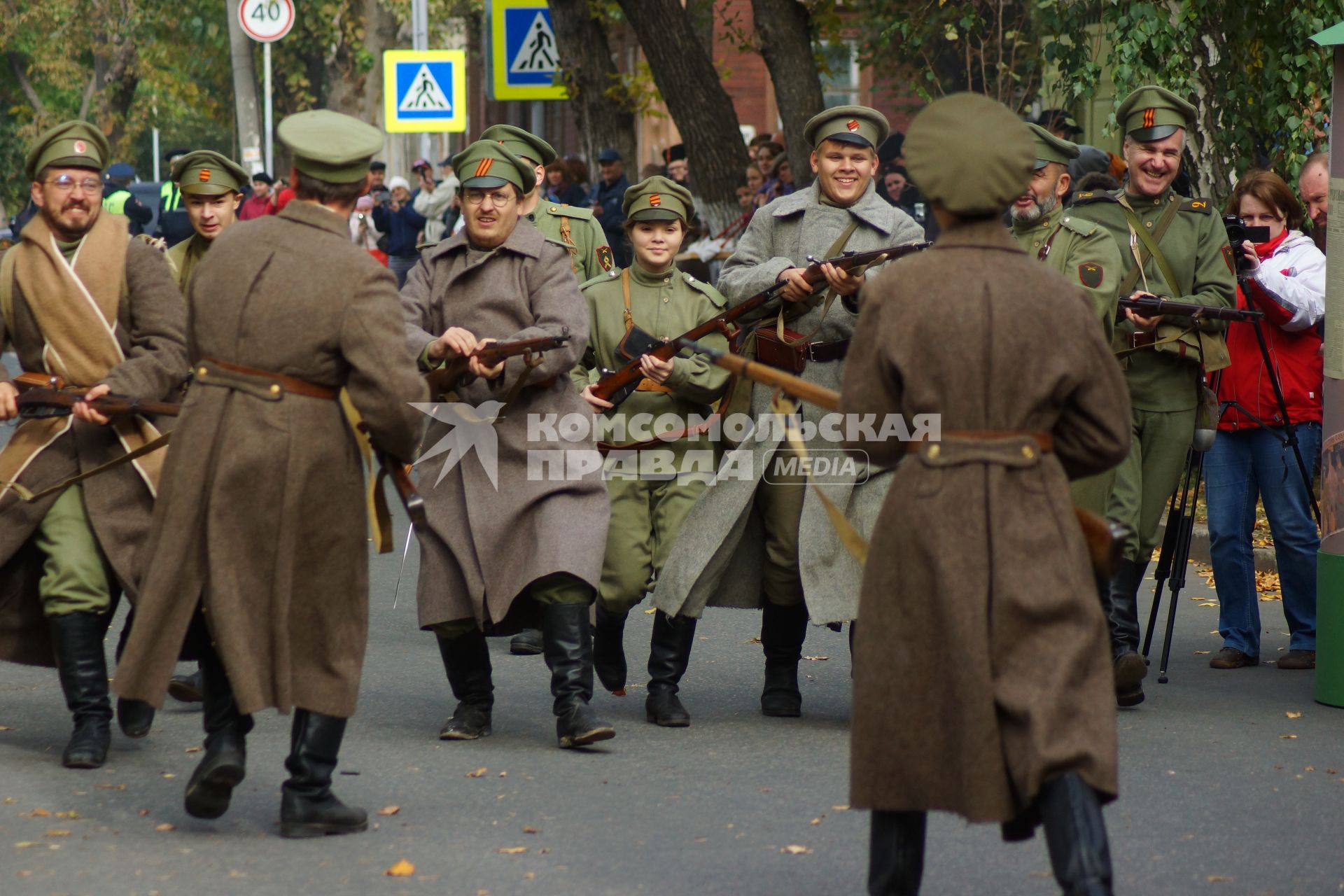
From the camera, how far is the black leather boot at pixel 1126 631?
24.5 ft

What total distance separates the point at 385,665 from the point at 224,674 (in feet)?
9.04

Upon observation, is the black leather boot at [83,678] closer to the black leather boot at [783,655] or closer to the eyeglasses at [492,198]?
the eyeglasses at [492,198]

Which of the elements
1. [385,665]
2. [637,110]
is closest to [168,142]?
[637,110]

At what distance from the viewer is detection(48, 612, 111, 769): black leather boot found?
652 centimetres

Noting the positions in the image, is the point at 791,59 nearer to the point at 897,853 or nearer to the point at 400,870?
the point at 400,870

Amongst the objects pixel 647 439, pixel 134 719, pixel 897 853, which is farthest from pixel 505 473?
pixel 897 853

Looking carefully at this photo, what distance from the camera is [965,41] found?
46.4 feet

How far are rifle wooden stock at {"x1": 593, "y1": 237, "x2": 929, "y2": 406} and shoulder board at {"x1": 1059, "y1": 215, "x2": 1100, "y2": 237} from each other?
698 millimetres

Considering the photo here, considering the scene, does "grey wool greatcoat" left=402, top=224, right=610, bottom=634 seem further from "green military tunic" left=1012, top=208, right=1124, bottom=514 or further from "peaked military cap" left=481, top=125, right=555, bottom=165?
"green military tunic" left=1012, top=208, right=1124, bottom=514

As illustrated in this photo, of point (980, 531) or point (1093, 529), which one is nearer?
point (980, 531)

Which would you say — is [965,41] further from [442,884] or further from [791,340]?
[442,884]

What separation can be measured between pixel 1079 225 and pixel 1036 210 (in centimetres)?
17

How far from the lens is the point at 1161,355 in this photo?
7.59 m

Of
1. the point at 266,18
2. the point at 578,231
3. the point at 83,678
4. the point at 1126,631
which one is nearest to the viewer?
the point at 83,678
